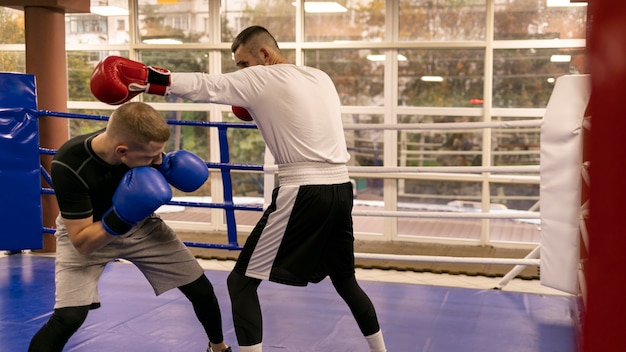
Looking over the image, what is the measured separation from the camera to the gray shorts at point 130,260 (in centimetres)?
179

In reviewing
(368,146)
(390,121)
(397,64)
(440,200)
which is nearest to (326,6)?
(397,64)

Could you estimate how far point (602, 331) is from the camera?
0.41 meters

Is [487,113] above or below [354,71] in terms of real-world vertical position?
below

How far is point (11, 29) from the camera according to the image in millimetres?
5961

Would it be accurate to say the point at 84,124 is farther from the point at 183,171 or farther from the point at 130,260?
the point at 183,171

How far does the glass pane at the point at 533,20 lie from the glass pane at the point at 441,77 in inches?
10.9

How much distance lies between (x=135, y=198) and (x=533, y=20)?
4158 mm

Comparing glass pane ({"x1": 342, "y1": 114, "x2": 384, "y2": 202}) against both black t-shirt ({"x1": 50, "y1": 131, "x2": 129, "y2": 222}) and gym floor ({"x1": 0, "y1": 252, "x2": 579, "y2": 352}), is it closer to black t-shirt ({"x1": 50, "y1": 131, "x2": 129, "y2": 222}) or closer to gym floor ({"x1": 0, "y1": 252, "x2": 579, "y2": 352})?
gym floor ({"x1": 0, "y1": 252, "x2": 579, "y2": 352})

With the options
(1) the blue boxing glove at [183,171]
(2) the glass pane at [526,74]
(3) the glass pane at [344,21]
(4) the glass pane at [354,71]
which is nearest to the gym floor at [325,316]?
(1) the blue boxing glove at [183,171]

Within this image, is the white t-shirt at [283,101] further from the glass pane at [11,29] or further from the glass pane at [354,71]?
the glass pane at [11,29]

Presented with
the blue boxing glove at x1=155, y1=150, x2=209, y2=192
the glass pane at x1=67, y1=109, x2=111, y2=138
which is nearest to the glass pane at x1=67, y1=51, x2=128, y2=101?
the glass pane at x1=67, y1=109, x2=111, y2=138

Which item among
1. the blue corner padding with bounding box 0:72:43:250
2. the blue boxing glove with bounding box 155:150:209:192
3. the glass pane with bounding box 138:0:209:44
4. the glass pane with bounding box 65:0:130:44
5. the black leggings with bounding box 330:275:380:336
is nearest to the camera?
the blue boxing glove with bounding box 155:150:209:192

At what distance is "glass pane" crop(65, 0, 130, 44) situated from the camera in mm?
5859

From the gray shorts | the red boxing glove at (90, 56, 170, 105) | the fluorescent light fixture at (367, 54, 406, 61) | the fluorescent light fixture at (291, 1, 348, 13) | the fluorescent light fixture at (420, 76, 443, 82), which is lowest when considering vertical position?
the gray shorts
